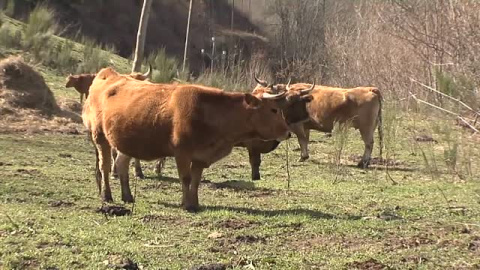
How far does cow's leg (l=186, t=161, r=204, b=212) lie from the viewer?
9.46 m

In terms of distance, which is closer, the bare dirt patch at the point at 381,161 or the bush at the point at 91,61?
the bare dirt patch at the point at 381,161

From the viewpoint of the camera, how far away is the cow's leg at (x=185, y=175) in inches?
376

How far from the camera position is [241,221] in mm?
8719

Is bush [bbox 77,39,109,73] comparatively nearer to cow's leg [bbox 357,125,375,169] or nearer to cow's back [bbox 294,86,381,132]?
Answer: cow's back [bbox 294,86,381,132]

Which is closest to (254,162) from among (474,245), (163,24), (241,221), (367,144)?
(241,221)

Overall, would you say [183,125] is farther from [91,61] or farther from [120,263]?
[91,61]

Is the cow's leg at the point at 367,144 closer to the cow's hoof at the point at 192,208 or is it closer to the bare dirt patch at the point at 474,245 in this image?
the cow's hoof at the point at 192,208

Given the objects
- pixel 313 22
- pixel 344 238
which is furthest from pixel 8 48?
pixel 313 22

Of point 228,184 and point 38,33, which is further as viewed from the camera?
point 38,33

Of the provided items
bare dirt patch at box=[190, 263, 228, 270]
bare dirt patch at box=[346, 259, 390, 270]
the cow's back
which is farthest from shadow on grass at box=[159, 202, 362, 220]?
the cow's back

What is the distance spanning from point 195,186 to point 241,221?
3.53ft

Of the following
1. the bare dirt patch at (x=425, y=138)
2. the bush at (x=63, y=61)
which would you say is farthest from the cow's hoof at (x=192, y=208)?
the bush at (x=63, y=61)

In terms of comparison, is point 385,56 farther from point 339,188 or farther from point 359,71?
point 339,188

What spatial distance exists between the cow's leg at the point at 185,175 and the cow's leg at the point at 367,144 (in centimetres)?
667
